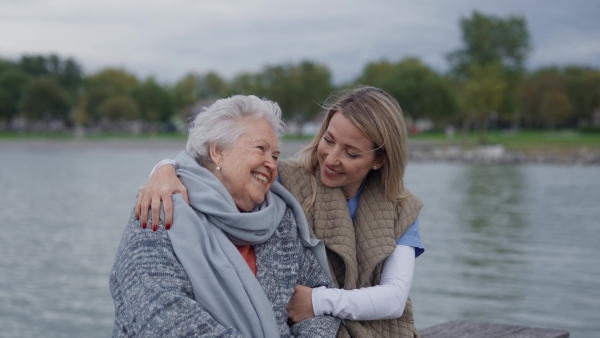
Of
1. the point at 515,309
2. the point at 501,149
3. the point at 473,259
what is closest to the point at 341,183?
the point at 515,309

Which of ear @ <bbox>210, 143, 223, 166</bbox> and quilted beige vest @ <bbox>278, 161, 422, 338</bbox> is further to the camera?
quilted beige vest @ <bbox>278, 161, 422, 338</bbox>

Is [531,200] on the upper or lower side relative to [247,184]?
lower

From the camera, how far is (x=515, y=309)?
9516 mm

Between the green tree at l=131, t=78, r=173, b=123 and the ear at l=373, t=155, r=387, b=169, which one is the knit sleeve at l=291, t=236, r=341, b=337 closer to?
the ear at l=373, t=155, r=387, b=169

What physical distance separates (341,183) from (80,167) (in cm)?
3932

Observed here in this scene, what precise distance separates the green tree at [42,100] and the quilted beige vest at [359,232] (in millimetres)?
93930

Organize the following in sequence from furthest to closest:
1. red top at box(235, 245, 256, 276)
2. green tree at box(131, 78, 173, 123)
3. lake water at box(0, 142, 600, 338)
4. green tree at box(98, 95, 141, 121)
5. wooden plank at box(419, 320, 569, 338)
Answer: green tree at box(131, 78, 173, 123), green tree at box(98, 95, 141, 121), lake water at box(0, 142, 600, 338), wooden plank at box(419, 320, 569, 338), red top at box(235, 245, 256, 276)

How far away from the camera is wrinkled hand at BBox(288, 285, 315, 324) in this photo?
297 centimetres

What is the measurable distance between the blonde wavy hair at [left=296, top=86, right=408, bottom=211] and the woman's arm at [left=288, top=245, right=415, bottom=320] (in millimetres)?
265

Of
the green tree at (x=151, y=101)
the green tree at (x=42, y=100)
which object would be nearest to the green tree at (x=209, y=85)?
the green tree at (x=151, y=101)

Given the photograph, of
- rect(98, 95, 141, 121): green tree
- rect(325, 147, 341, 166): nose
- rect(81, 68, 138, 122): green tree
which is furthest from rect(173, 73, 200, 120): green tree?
rect(325, 147, 341, 166): nose

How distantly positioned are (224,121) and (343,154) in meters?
0.50

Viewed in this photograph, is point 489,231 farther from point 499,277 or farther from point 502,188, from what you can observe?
point 502,188

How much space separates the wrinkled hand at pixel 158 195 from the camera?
2.71 metres
